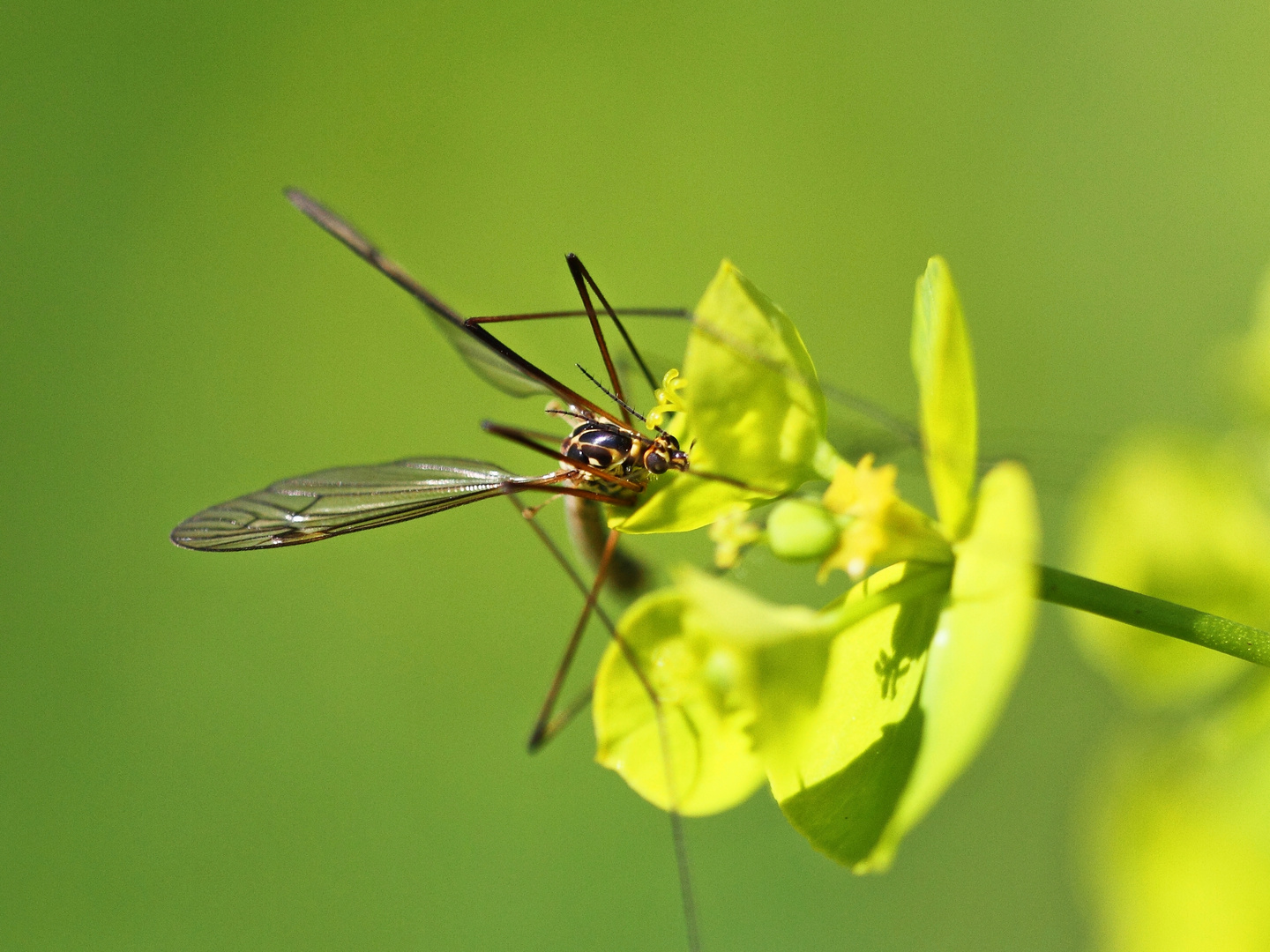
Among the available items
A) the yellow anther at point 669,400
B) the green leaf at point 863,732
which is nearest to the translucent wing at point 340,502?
the yellow anther at point 669,400

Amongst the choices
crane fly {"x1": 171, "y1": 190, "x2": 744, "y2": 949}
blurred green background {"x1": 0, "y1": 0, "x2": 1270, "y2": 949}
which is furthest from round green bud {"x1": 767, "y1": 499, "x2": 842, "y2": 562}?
blurred green background {"x1": 0, "y1": 0, "x2": 1270, "y2": 949}

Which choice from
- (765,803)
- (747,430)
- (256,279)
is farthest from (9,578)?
(747,430)

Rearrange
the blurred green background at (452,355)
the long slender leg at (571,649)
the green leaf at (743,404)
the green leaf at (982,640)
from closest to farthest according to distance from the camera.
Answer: the green leaf at (982,640) < the green leaf at (743,404) < the long slender leg at (571,649) < the blurred green background at (452,355)

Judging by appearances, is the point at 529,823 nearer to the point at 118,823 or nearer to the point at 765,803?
the point at 765,803

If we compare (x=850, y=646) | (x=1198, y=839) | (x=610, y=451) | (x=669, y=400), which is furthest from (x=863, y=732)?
(x=1198, y=839)

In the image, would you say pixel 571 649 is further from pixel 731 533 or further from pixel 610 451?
pixel 731 533

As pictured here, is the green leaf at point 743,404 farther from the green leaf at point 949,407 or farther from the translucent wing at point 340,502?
the translucent wing at point 340,502

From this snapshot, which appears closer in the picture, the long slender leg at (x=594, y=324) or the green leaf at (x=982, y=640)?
the green leaf at (x=982, y=640)

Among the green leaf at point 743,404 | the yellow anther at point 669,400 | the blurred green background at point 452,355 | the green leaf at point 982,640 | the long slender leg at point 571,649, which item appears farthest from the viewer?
the blurred green background at point 452,355
